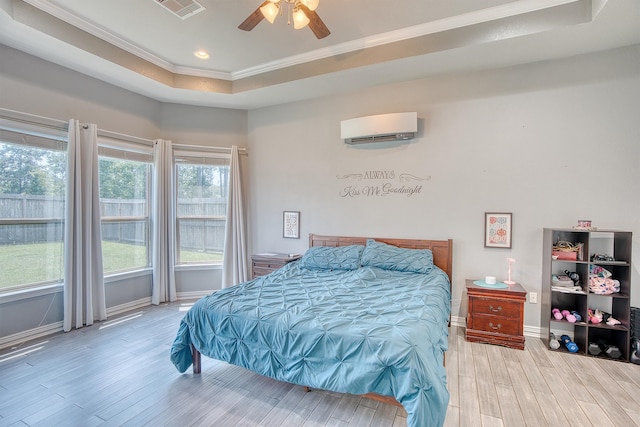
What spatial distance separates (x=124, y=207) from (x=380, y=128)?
3490 millimetres

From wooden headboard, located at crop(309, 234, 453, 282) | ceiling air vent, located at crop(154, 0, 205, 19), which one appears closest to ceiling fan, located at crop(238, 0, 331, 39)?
ceiling air vent, located at crop(154, 0, 205, 19)

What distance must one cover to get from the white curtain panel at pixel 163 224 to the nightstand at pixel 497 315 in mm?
3902

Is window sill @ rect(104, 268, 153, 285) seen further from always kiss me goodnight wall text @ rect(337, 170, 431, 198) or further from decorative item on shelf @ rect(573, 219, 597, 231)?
decorative item on shelf @ rect(573, 219, 597, 231)

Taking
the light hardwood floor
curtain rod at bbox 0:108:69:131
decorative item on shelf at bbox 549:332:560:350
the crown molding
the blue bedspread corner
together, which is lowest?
the light hardwood floor

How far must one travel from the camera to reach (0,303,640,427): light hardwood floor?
6.27 ft

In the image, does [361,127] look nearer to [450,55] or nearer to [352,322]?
[450,55]

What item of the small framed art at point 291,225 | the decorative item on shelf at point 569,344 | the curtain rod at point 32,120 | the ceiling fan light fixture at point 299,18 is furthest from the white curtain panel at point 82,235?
the decorative item on shelf at point 569,344

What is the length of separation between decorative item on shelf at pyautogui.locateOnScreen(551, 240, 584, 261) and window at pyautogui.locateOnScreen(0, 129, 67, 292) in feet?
16.9

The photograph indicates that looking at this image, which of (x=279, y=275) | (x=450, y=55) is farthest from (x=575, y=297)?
(x=279, y=275)

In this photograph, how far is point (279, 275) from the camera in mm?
3221

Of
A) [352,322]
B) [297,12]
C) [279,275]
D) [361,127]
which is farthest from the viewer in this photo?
[361,127]

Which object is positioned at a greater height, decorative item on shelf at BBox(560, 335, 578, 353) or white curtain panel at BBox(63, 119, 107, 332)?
white curtain panel at BBox(63, 119, 107, 332)

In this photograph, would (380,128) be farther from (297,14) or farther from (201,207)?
(201,207)

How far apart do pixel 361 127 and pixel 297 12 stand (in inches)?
70.5
